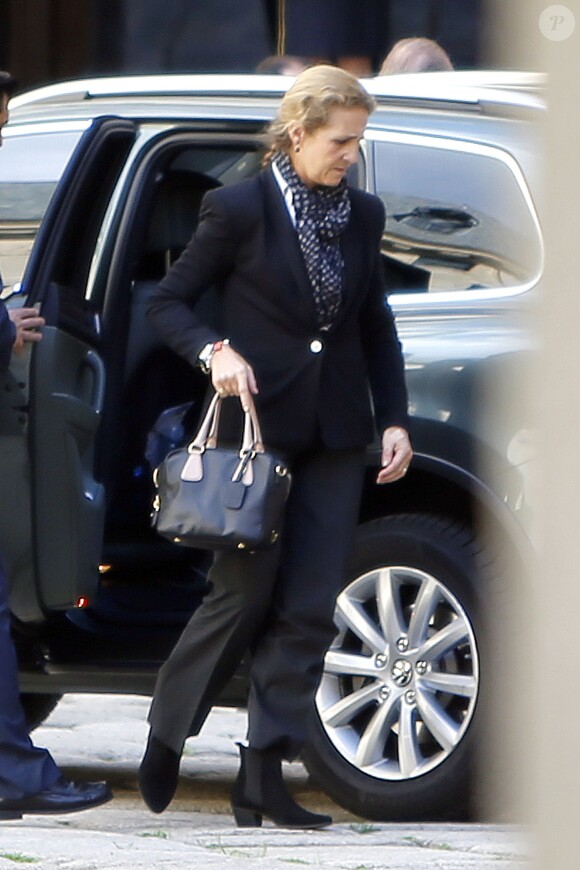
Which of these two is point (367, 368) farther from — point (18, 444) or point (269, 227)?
point (18, 444)

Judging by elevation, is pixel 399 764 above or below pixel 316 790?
above

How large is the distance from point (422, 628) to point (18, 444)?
3.38 feet

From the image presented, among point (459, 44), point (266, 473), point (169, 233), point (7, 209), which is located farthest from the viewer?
point (459, 44)

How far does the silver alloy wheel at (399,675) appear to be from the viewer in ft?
13.8

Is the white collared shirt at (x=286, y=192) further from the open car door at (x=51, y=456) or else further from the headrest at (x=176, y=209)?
the headrest at (x=176, y=209)

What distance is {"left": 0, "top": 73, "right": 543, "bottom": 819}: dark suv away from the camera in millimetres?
4195

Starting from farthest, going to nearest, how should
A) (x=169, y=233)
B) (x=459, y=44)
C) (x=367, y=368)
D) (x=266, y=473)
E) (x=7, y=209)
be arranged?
1. (x=459, y=44)
2. (x=169, y=233)
3. (x=7, y=209)
4. (x=367, y=368)
5. (x=266, y=473)

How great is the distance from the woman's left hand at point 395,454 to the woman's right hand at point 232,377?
0.36 metres

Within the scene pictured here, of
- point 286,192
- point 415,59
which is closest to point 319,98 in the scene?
point 286,192

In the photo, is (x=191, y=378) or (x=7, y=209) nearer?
(x=7, y=209)

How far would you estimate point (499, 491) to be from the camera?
418 centimetres

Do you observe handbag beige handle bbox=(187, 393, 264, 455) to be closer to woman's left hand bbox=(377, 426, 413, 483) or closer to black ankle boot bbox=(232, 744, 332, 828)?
woman's left hand bbox=(377, 426, 413, 483)

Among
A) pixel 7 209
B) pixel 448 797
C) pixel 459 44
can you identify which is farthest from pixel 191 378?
pixel 459 44

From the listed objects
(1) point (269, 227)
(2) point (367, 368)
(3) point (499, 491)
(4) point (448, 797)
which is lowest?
(4) point (448, 797)
